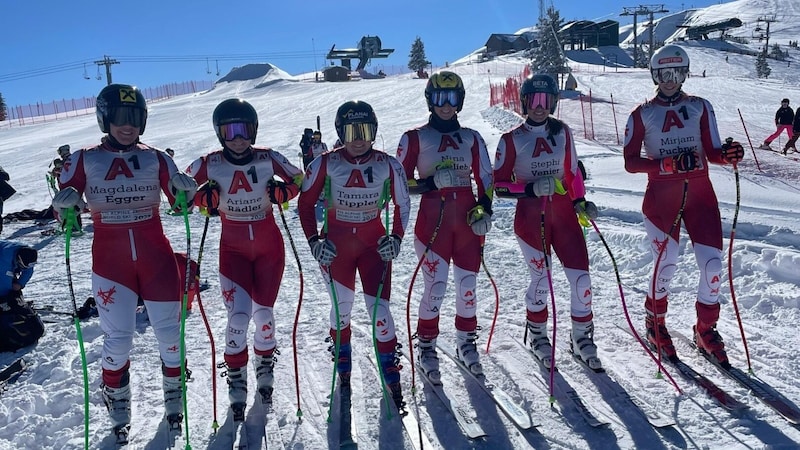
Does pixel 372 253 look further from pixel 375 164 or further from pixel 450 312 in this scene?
pixel 450 312

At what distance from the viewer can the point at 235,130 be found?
175 inches

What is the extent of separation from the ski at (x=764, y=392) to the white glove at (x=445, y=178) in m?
2.90

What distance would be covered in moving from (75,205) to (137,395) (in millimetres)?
1984

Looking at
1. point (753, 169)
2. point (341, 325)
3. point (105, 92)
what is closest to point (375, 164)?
point (341, 325)

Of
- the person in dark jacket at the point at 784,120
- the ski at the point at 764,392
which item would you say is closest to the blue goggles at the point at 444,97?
the ski at the point at 764,392

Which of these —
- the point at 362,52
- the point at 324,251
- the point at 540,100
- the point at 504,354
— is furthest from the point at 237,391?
the point at 362,52

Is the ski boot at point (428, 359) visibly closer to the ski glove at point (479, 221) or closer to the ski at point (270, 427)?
the ski glove at point (479, 221)

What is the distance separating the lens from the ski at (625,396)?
429 cm

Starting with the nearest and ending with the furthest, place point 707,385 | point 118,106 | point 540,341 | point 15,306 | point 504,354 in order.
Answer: point 118,106
point 707,385
point 540,341
point 504,354
point 15,306

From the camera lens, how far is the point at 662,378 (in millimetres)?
4930

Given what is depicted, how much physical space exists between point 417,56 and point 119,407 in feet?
278

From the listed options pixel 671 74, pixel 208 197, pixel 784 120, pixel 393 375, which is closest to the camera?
pixel 208 197

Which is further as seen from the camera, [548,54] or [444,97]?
[548,54]

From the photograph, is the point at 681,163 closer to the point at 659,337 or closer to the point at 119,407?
the point at 659,337
